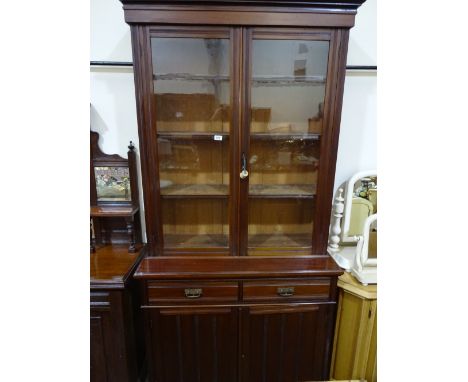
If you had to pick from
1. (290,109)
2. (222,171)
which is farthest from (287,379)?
(290,109)

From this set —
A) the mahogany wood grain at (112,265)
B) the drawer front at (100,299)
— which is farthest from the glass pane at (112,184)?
the drawer front at (100,299)

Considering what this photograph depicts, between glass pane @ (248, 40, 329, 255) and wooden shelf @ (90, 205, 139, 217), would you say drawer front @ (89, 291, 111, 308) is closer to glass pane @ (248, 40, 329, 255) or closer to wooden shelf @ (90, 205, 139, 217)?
wooden shelf @ (90, 205, 139, 217)

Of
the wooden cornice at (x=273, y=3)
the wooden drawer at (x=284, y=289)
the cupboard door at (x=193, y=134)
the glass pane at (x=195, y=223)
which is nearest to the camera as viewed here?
the wooden cornice at (x=273, y=3)

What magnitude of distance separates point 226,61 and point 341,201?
1.04 meters

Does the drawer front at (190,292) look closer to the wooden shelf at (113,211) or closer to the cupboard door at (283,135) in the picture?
the cupboard door at (283,135)

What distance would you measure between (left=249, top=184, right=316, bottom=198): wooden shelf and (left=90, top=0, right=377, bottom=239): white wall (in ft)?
1.54

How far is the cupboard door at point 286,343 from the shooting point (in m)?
1.32

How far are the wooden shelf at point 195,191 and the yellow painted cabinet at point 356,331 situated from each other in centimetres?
81

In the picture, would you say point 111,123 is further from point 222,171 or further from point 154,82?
point 222,171

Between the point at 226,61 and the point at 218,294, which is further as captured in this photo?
the point at 218,294

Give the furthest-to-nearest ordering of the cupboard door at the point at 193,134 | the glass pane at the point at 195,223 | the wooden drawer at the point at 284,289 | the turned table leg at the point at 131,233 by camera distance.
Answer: the turned table leg at the point at 131,233 → the glass pane at the point at 195,223 → the wooden drawer at the point at 284,289 → the cupboard door at the point at 193,134

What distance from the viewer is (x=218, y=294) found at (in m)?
1.29

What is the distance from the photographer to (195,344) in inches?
52.3

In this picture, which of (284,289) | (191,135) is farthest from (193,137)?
(284,289)
